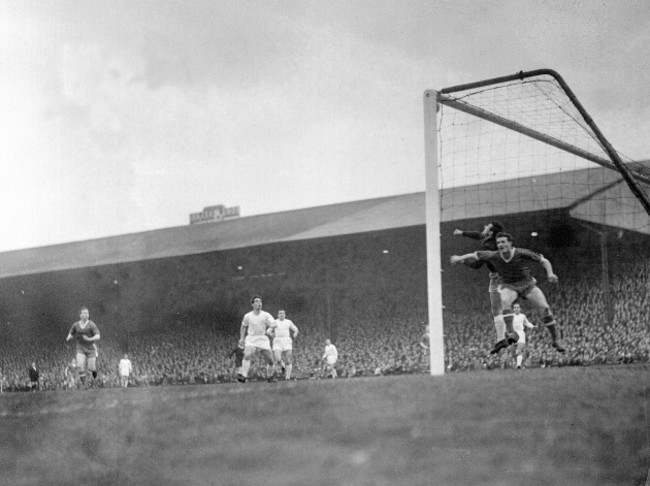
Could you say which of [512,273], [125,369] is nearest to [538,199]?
[512,273]

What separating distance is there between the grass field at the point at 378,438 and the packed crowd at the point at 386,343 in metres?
6.86

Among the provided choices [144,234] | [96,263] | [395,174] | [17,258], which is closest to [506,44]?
[395,174]

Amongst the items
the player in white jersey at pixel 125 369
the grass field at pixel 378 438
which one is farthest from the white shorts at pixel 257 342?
the player in white jersey at pixel 125 369

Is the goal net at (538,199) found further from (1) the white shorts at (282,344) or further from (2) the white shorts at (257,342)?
(1) the white shorts at (282,344)

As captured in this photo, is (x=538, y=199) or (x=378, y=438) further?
(x=538, y=199)

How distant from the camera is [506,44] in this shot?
271 inches

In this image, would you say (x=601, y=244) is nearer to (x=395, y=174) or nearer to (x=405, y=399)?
(x=395, y=174)

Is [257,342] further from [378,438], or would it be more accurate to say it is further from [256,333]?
[378,438]

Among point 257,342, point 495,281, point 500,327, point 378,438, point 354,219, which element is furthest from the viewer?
point 354,219

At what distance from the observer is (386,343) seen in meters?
16.2

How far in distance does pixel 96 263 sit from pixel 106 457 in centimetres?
1238

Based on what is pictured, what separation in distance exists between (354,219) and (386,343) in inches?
106

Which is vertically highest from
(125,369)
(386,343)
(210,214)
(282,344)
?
(210,214)

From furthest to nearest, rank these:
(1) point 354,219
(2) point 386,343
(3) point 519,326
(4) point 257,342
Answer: (2) point 386,343 < (1) point 354,219 < (3) point 519,326 < (4) point 257,342
